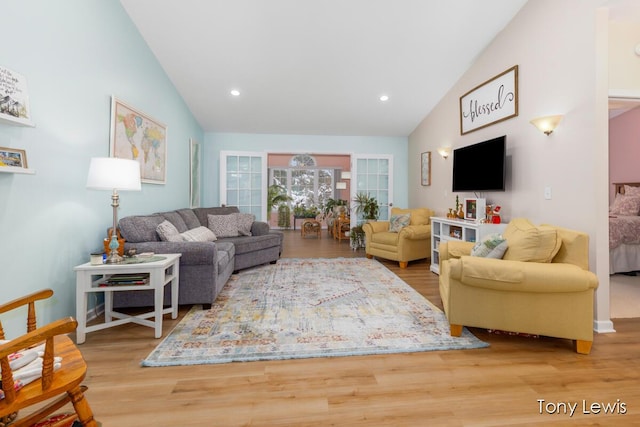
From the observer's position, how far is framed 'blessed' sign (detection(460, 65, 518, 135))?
352 cm

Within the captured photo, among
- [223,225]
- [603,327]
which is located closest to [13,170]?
[223,225]

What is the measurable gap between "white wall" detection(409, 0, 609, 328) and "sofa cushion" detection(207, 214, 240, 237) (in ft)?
12.0

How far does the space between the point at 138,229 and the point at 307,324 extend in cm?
187

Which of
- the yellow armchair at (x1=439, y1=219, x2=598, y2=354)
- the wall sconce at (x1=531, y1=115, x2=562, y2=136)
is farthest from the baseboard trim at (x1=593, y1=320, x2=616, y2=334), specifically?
the wall sconce at (x1=531, y1=115, x2=562, y2=136)

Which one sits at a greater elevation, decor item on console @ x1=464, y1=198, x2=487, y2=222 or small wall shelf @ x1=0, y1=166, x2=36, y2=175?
small wall shelf @ x1=0, y1=166, x2=36, y2=175

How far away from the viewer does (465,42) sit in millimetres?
3924

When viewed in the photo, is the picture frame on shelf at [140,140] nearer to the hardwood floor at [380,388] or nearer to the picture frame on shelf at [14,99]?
the picture frame on shelf at [14,99]

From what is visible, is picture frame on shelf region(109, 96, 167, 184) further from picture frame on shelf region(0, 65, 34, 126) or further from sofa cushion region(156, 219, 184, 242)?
picture frame on shelf region(0, 65, 34, 126)

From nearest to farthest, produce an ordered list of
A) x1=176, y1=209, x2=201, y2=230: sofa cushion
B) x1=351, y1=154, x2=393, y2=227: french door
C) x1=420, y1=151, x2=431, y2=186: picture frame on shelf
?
x1=176, y1=209, x2=201, y2=230: sofa cushion < x1=420, y1=151, x2=431, y2=186: picture frame on shelf < x1=351, y1=154, x2=393, y2=227: french door

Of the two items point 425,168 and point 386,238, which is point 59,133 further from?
point 425,168

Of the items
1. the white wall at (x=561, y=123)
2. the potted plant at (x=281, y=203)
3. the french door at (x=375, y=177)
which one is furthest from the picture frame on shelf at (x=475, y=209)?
the potted plant at (x=281, y=203)

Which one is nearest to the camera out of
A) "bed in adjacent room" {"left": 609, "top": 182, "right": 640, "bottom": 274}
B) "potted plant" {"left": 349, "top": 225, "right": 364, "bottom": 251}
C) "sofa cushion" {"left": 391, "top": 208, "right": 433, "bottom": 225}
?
"bed in adjacent room" {"left": 609, "top": 182, "right": 640, "bottom": 274}

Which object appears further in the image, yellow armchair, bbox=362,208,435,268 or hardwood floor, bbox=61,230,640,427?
yellow armchair, bbox=362,208,435,268

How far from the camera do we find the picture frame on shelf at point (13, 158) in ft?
6.12
